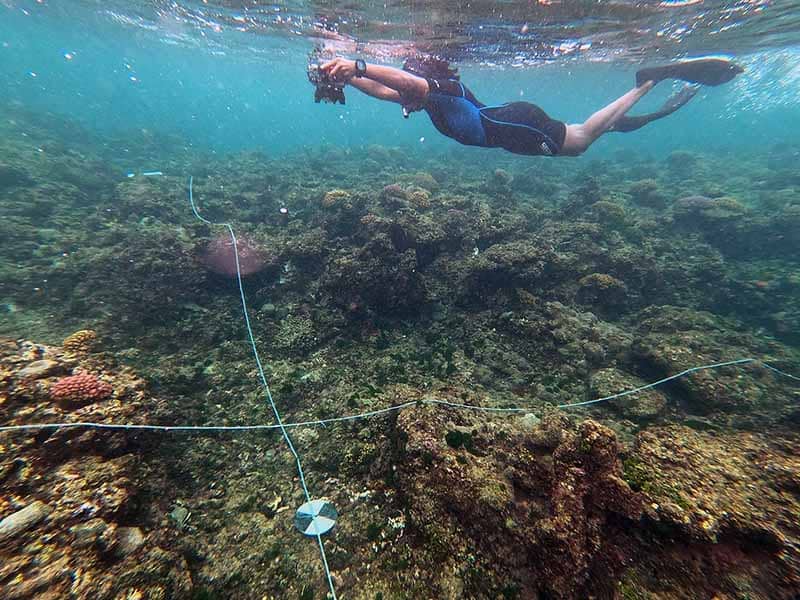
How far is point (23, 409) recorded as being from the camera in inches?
120

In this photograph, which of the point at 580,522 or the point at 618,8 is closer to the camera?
the point at 580,522

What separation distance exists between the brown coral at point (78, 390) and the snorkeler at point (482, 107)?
5.44 metres

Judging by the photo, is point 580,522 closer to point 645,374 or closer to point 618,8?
point 645,374

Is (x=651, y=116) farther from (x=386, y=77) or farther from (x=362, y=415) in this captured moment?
(x=362, y=415)

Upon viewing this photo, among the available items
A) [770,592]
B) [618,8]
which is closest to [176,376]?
[770,592]

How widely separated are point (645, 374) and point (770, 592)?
3731 millimetres

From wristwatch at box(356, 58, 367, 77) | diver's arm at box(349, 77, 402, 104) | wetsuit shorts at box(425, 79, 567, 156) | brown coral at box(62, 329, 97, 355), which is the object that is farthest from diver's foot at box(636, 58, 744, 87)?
brown coral at box(62, 329, 97, 355)

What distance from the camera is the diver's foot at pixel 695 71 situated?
7805 mm

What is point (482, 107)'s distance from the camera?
21.2 ft

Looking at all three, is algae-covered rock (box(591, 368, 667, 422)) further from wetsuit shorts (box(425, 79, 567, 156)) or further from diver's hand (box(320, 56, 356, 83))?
diver's hand (box(320, 56, 356, 83))

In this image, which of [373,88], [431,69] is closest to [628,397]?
[373,88]

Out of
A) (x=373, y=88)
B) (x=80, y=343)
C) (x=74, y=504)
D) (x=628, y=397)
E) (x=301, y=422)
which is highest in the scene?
(x=373, y=88)

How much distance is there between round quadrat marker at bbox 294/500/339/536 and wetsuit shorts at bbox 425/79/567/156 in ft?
22.8

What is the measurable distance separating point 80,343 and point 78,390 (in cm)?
159
